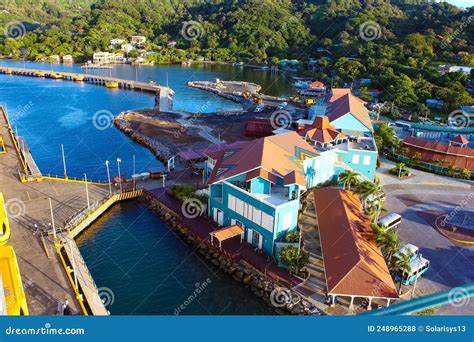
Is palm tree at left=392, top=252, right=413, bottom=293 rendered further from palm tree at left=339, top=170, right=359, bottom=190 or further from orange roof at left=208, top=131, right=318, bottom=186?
palm tree at left=339, top=170, right=359, bottom=190

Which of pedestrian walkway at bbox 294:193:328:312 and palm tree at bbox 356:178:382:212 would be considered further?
palm tree at bbox 356:178:382:212

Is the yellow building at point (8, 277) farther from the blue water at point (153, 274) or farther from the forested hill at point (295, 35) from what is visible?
the forested hill at point (295, 35)

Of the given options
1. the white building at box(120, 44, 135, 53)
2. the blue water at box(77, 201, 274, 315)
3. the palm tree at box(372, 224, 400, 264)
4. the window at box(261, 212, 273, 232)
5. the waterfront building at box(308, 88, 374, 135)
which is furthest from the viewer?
the white building at box(120, 44, 135, 53)

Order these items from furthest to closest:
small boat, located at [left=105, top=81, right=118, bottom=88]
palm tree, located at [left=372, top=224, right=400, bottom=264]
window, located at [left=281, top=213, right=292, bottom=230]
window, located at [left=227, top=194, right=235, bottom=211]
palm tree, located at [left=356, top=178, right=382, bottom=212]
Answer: small boat, located at [left=105, top=81, right=118, bottom=88] → palm tree, located at [left=356, top=178, right=382, bottom=212] → window, located at [left=227, top=194, right=235, bottom=211] → window, located at [left=281, top=213, right=292, bottom=230] → palm tree, located at [left=372, top=224, right=400, bottom=264]

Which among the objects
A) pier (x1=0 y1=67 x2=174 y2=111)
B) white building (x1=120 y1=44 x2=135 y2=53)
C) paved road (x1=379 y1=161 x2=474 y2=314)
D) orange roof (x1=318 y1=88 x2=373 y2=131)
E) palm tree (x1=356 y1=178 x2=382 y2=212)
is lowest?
paved road (x1=379 y1=161 x2=474 y2=314)

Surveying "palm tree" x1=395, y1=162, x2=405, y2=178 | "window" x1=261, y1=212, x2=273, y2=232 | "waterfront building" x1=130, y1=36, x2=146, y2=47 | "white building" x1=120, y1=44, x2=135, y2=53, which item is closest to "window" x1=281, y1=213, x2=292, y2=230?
"window" x1=261, y1=212, x2=273, y2=232

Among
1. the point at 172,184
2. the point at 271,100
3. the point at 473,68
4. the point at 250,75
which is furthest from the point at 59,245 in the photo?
the point at 250,75
